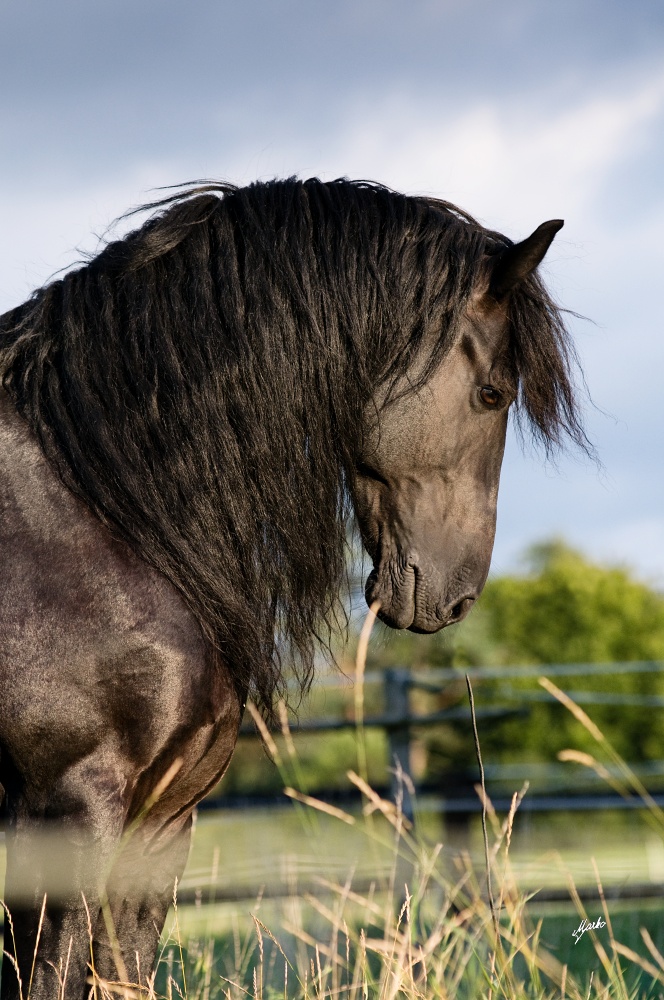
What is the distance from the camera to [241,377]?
2.34 m

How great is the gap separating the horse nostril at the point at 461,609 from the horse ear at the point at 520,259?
2.50 ft

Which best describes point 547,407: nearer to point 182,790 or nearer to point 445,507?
point 445,507

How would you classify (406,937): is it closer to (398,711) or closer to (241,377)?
(241,377)

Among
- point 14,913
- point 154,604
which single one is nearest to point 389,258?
point 154,604

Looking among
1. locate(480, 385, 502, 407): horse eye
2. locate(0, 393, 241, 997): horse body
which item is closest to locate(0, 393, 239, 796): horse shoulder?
locate(0, 393, 241, 997): horse body

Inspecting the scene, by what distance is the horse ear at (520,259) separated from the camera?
242 cm

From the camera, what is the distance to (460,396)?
8.07 feet

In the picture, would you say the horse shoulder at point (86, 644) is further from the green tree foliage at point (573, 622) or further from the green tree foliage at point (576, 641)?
the green tree foliage at point (573, 622)

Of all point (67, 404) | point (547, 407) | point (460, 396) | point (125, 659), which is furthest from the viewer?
point (547, 407)

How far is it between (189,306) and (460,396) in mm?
680

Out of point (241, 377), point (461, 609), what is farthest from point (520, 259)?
point (461, 609)

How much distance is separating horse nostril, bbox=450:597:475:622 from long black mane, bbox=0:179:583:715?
0.31m

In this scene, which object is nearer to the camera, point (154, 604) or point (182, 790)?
point (154, 604)

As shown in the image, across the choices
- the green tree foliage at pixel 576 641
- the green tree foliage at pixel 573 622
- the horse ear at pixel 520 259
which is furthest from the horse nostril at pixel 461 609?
the green tree foliage at pixel 573 622
